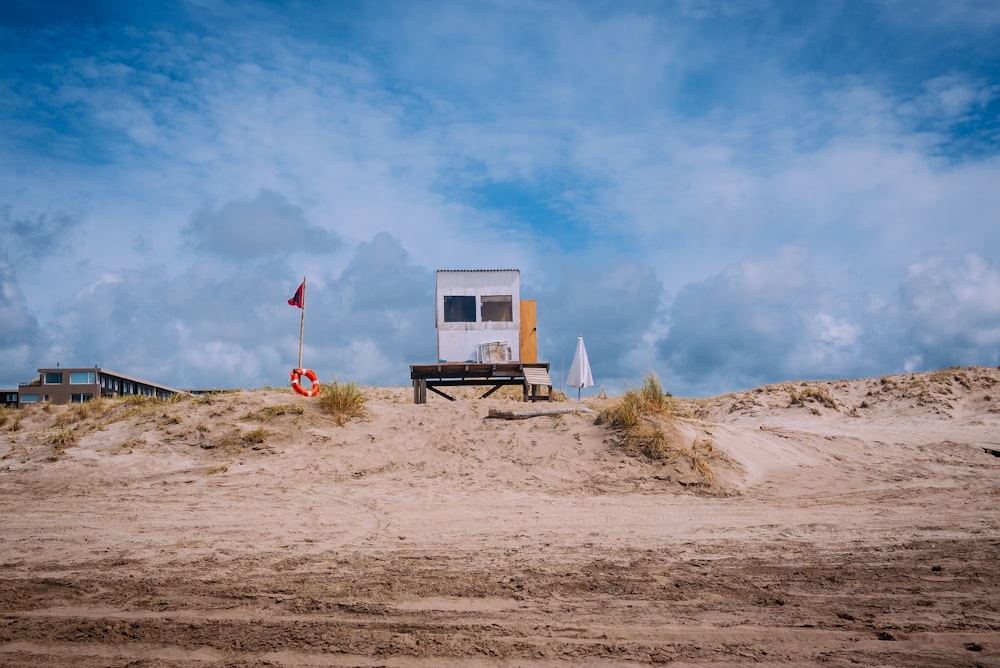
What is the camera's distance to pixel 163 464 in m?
9.78

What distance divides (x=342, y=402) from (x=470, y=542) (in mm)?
5920

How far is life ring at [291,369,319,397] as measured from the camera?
12.3 meters

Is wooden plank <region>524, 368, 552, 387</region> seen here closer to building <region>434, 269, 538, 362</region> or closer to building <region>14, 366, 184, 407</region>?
building <region>434, 269, 538, 362</region>

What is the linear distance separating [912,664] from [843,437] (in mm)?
8666

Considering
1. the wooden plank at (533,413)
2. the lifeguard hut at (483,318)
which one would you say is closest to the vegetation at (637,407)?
the wooden plank at (533,413)

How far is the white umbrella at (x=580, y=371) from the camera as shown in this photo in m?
18.2

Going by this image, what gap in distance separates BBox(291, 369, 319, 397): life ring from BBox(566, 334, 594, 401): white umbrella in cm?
779

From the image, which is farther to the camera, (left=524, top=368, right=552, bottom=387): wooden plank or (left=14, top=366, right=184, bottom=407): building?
(left=14, top=366, right=184, bottom=407): building

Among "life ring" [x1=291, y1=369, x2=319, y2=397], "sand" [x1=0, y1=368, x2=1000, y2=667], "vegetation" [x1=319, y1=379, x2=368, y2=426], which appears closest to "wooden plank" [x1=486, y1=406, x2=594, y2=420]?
"sand" [x1=0, y1=368, x2=1000, y2=667]

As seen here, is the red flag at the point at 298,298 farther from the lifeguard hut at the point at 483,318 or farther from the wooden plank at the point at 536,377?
the wooden plank at the point at 536,377

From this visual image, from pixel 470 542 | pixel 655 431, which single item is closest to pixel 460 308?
pixel 655 431

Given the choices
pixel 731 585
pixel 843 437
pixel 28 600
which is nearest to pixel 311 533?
pixel 28 600

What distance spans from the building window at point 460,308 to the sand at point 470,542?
615cm

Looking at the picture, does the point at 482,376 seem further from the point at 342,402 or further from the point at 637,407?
the point at 637,407
